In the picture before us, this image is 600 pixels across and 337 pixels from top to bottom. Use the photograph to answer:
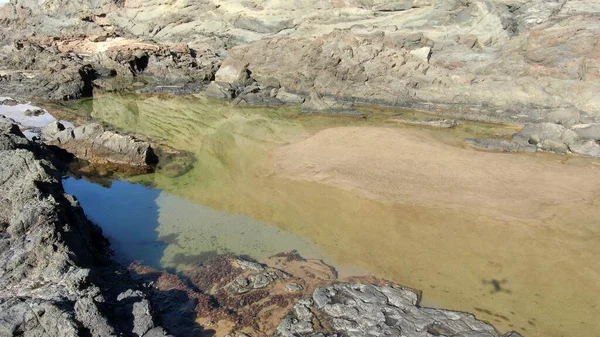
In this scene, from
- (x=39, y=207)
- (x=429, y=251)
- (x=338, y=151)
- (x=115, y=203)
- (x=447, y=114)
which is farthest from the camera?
(x=447, y=114)

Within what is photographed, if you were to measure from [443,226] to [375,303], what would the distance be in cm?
373

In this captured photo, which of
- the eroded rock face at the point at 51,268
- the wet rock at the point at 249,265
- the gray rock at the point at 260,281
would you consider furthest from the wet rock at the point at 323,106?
the gray rock at the point at 260,281

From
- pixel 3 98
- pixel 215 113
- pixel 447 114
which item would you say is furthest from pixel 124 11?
pixel 447 114

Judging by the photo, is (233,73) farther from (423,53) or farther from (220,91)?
(423,53)

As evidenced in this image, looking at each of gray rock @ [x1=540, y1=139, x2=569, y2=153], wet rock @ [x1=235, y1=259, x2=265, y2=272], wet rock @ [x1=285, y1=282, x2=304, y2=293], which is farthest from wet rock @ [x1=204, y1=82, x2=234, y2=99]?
wet rock @ [x1=285, y1=282, x2=304, y2=293]

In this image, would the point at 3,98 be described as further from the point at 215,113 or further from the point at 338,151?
the point at 338,151

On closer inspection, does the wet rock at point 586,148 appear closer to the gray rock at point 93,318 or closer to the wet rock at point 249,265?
the wet rock at point 249,265

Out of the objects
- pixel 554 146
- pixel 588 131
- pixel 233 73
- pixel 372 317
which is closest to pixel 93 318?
pixel 372 317

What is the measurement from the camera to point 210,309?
22.8 feet

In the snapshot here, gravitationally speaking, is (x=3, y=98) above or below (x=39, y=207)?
below

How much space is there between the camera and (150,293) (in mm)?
7066

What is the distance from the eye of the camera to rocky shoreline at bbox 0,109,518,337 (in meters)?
5.23

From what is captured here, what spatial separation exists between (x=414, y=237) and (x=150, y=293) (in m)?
5.57

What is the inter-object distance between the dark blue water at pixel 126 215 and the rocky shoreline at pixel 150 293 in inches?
18.8
